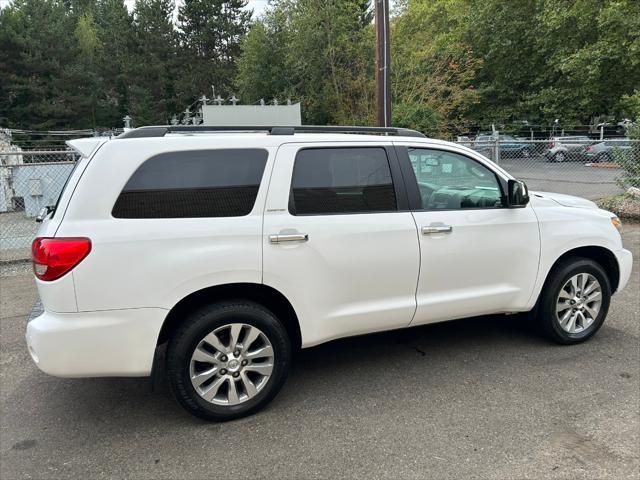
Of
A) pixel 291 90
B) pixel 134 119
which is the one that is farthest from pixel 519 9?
pixel 134 119

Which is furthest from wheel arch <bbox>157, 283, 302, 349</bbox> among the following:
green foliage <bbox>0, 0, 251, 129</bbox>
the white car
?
green foliage <bbox>0, 0, 251, 129</bbox>

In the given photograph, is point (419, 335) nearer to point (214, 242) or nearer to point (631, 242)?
point (214, 242)

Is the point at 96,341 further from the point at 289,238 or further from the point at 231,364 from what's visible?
the point at 289,238

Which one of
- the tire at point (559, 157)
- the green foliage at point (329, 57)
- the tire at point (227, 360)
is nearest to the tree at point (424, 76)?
the green foliage at point (329, 57)

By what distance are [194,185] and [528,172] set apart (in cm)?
1150

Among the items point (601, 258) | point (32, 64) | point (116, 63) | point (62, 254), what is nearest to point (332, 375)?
point (62, 254)

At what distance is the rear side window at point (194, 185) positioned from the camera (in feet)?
9.78

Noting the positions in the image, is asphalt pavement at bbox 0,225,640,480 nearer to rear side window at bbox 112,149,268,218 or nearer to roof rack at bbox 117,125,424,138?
rear side window at bbox 112,149,268,218

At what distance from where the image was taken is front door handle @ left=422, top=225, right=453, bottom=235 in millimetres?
3607

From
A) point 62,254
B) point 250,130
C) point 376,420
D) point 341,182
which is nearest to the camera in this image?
point 62,254

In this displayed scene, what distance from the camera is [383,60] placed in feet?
29.4

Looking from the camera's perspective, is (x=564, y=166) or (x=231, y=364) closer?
(x=231, y=364)

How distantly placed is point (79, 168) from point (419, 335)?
3.06 m

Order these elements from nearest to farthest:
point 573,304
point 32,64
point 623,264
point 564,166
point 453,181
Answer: point 453,181, point 573,304, point 623,264, point 564,166, point 32,64
